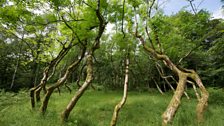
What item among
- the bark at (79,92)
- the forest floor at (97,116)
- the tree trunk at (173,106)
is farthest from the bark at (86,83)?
the tree trunk at (173,106)

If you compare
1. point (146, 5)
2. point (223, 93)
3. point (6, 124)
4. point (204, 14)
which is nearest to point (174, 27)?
point (204, 14)

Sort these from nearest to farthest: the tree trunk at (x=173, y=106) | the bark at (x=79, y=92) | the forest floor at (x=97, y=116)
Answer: the tree trunk at (x=173, y=106)
the forest floor at (x=97, y=116)
the bark at (x=79, y=92)

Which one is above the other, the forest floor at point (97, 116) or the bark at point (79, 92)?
Answer: the bark at point (79, 92)

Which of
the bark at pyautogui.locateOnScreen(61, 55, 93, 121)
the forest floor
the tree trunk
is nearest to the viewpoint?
the tree trunk

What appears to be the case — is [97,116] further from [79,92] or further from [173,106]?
[173,106]

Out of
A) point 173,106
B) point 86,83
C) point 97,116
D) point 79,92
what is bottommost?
point 97,116

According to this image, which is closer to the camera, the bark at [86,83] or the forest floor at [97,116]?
the forest floor at [97,116]

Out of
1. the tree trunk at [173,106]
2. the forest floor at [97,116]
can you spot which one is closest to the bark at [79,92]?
the forest floor at [97,116]

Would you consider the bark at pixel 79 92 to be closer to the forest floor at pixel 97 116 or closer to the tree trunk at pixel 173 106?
the forest floor at pixel 97 116

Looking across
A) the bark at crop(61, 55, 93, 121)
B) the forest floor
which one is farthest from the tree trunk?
the bark at crop(61, 55, 93, 121)

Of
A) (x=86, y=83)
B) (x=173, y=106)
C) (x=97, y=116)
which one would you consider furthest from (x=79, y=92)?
(x=173, y=106)

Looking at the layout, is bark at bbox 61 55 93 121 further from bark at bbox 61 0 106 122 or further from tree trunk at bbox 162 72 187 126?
tree trunk at bbox 162 72 187 126

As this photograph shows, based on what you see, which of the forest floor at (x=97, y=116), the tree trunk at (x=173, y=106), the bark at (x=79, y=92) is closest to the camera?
the tree trunk at (x=173, y=106)

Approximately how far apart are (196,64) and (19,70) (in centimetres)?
2687
